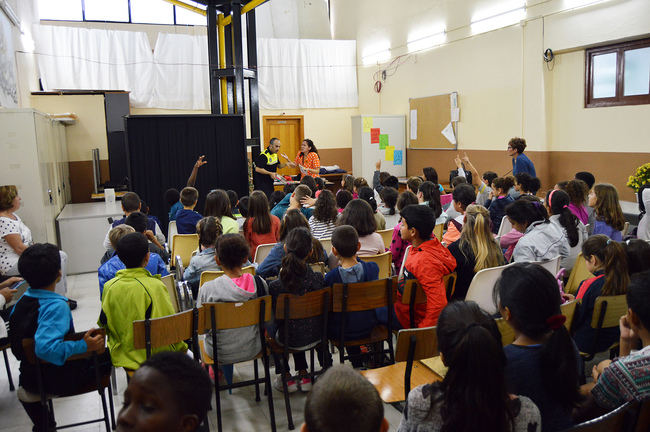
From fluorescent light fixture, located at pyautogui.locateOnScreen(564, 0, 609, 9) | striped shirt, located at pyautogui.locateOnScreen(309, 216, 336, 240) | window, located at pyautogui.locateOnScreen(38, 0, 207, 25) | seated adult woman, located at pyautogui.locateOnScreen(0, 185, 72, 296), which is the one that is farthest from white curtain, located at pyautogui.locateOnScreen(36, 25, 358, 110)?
striped shirt, located at pyautogui.locateOnScreen(309, 216, 336, 240)

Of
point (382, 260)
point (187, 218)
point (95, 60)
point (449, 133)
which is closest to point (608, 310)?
point (382, 260)

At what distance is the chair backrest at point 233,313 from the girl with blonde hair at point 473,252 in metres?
1.19

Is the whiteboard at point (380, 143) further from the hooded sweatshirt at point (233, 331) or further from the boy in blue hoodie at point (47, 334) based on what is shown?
the boy in blue hoodie at point (47, 334)

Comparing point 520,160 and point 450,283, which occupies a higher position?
point 520,160

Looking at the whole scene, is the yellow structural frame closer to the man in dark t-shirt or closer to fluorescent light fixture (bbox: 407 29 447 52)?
the man in dark t-shirt

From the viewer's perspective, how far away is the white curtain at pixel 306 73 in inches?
425

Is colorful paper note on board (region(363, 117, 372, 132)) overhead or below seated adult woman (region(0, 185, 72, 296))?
overhead

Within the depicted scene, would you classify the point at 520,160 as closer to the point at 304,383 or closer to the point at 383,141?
the point at 383,141

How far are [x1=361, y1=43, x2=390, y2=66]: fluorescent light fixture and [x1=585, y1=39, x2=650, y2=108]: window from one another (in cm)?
457

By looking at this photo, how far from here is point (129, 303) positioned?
8.08ft

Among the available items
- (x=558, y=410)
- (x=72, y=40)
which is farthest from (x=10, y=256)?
(x=72, y=40)

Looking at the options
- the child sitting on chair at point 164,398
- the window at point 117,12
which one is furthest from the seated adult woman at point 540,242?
the window at point 117,12

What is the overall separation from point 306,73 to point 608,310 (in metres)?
9.55

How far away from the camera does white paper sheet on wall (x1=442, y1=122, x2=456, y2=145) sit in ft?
29.6
